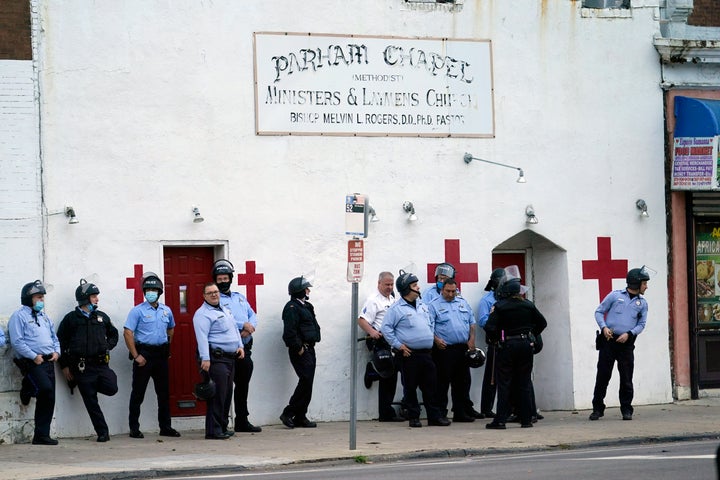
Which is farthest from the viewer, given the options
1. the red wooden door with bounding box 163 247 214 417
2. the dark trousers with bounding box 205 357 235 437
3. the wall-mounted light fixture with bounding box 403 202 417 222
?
the wall-mounted light fixture with bounding box 403 202 417 222

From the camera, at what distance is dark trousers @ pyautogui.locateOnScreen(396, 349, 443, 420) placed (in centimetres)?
1823

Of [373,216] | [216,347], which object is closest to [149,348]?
[216,347]

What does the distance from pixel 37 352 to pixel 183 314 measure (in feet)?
7.75

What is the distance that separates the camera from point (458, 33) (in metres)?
19.9

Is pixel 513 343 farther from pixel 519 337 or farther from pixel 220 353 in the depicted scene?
pixel 220 353

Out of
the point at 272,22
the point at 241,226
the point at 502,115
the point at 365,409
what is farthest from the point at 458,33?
the point at 365,409

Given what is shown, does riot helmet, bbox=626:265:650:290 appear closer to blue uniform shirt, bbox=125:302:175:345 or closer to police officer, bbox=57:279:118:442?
blue uniform shirt, bbox=125:302:175:345

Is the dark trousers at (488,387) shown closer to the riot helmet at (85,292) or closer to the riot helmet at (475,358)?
the riot helmet at (475,358)

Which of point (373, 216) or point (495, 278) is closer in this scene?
point (373, 216)

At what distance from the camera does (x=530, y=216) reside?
20.1 meters

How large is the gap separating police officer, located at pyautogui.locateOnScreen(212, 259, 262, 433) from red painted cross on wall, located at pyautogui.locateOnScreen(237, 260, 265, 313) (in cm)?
43

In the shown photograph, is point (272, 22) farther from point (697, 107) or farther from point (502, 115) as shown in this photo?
point (697, 107)

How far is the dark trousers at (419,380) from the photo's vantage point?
18234 mm

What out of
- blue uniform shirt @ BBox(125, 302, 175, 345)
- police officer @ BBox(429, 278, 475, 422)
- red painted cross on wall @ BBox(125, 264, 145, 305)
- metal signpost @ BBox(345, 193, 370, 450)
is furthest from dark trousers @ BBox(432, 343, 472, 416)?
red painted cross on wall @ BBox(125, 264, 145, 305)
